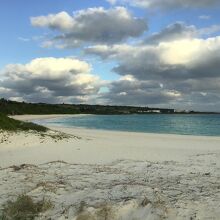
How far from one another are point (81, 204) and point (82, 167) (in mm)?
5515

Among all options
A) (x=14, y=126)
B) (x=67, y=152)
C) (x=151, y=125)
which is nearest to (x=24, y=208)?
(x=67, y=152)

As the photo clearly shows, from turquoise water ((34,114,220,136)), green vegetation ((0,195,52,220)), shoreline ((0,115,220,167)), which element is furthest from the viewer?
turquoise water ((34,114,220,136))

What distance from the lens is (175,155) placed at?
17.7 meters

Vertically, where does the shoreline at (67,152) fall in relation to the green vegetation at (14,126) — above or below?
below

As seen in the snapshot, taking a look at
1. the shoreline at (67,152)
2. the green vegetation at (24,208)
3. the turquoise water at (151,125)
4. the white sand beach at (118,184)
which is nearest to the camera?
the white sand beach at (118,184)

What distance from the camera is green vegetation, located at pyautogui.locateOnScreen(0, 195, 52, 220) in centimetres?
775

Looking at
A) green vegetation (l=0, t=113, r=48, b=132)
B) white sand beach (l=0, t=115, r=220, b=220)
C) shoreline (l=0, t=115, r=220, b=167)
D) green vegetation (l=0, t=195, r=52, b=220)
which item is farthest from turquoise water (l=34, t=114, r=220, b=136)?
green vegetation (l=0, t=195, r=52, b=220)

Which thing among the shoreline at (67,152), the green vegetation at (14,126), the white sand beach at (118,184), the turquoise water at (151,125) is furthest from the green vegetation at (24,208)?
the turquoise water at (151,125)

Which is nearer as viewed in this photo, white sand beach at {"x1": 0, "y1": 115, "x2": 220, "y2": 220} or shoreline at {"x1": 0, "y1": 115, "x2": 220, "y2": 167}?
white sand beach at {"x1": 0, "y1": 115, "x2": 220, "y2": 220}

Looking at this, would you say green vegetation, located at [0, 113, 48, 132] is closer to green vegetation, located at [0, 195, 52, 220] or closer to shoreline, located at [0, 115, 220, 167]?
shoreline, located at [0, 115, 220, 167]

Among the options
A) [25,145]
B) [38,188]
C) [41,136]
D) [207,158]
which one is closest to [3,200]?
[38,188]

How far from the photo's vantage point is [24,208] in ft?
26.5

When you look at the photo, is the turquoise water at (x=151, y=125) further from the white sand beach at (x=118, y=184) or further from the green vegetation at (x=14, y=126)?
the white sand beach at (x=118, y=184)

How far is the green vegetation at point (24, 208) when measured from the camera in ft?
25.4
